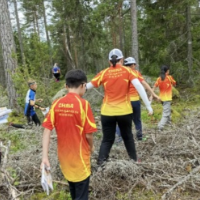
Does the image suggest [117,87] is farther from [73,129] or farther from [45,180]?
[45,180]

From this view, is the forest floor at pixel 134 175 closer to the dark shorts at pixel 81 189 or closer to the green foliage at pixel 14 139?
the dark shorts at pixel 81 189

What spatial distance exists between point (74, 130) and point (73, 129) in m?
0.02

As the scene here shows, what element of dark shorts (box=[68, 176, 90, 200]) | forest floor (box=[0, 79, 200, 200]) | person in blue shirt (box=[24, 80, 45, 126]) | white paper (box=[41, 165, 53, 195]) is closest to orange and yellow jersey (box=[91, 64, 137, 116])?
forest floor (box=[0, 79, 200, 200])

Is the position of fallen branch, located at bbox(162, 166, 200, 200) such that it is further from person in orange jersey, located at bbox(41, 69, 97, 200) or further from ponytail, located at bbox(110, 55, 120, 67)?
ponytail, located at bbox(110, 55, 120, 67)

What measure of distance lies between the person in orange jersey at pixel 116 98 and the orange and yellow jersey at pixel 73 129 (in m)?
1.31

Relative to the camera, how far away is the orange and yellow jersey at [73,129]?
8.56ft

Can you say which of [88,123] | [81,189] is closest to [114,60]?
[88,123]

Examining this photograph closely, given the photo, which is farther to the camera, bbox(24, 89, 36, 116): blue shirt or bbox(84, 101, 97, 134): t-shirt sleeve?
bbox(24, 89, 36, 116): blue shirt

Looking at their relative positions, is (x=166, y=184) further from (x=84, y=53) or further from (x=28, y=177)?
(x=84, y=53)

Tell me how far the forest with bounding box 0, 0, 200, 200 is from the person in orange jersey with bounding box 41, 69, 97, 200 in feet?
3.31

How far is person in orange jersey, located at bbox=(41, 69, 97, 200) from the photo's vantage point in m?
2.61

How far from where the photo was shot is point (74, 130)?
2645 millimetres

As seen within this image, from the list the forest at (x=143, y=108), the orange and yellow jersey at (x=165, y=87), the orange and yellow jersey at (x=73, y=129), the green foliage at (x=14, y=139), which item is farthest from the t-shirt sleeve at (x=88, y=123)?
the orange and yellow jersey at (x=165, y=87)

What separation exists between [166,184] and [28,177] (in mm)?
2245
